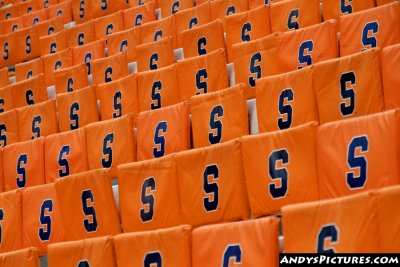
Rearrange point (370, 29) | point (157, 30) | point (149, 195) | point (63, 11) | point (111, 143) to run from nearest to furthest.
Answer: point (149, 195) → point (370, 29) → point (111, 143) → point (157, 30) → point (63, 11)

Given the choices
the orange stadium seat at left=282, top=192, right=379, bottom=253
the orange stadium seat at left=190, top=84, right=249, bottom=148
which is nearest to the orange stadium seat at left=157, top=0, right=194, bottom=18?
the orange stadium seat at left=190, top=84, right=249, bottom=148

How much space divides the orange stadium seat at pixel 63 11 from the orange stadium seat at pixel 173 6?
0.53 meters

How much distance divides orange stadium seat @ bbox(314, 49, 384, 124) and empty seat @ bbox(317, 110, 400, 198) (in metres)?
0.15

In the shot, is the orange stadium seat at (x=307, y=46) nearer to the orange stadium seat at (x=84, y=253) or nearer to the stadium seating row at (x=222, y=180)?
the stadium seating row at (x=222, y=180)

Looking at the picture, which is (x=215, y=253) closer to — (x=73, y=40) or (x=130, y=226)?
(x=130, y=226)

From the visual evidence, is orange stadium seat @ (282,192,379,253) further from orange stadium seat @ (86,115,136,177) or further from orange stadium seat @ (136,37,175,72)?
orange stadium seat @ (136,37,175,72)

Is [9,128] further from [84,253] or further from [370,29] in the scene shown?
[370,29]

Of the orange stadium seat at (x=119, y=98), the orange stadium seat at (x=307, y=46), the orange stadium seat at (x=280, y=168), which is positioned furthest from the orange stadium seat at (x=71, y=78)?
the orange stadium seat at (x=280, y=168)

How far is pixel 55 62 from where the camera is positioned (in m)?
2.31

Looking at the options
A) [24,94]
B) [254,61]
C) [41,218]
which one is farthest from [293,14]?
[24,94]

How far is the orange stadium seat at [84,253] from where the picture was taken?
122 cm

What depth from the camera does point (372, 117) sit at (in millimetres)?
1114

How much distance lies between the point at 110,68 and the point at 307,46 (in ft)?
2.23

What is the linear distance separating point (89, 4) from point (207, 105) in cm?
134
